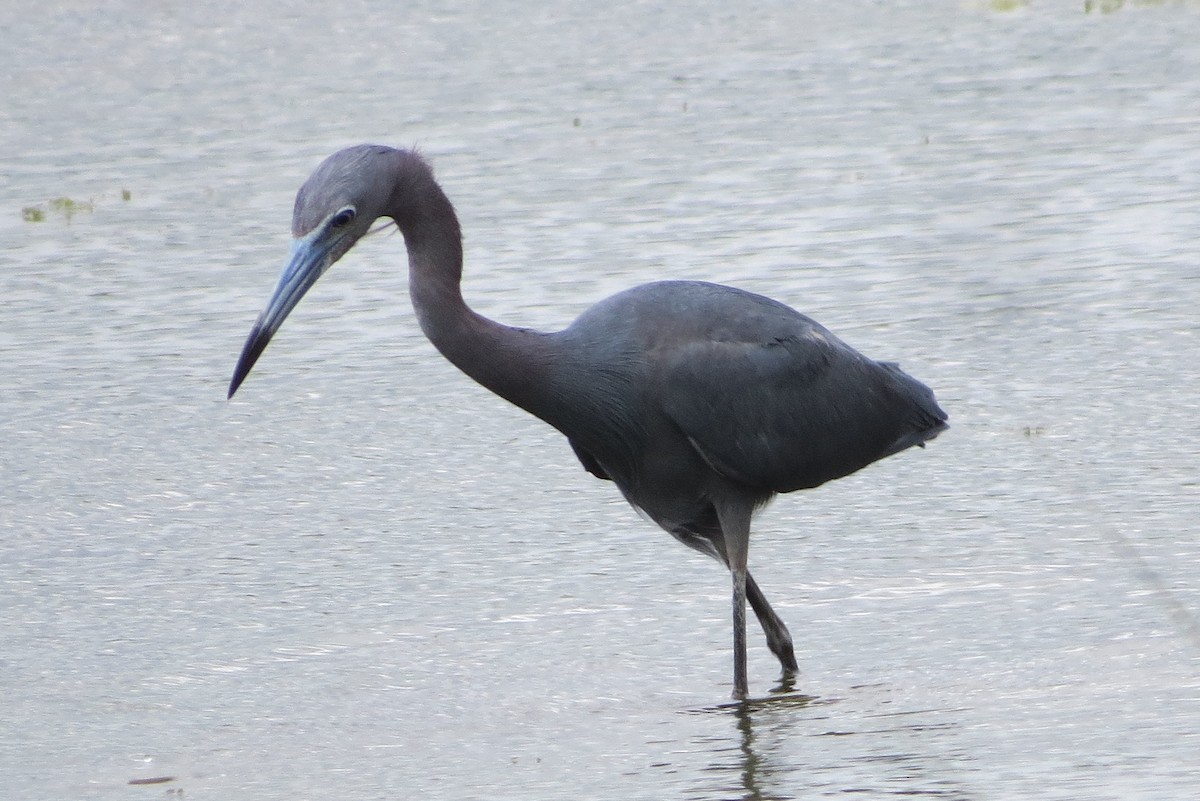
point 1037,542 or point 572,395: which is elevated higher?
point 572,395

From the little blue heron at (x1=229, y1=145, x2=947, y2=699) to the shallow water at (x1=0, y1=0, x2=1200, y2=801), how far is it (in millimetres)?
416

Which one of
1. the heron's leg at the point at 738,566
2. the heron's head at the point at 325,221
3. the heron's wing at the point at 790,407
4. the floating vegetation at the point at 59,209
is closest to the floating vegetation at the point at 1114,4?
the floating vegetation at the point at 59,209

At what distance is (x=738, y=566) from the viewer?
5.55m

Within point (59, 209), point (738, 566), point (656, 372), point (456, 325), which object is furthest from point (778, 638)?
point (59, 209)

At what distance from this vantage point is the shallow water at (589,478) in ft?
16.8

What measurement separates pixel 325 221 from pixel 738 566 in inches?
54.4

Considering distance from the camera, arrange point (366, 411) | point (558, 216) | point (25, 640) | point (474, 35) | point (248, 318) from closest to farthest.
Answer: point (25, 640)
point (366, 411)
point (248, 318)
point (558, 216)
point (474, 35)

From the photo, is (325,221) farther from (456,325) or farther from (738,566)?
(738,566)

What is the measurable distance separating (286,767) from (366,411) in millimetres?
3267

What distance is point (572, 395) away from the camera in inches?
217

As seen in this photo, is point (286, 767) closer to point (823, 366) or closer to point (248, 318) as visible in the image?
point (823, 366)

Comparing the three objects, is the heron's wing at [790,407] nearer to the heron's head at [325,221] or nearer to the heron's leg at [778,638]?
the heron's leg at [778,638]

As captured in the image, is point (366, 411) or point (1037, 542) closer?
point (1037, 542)

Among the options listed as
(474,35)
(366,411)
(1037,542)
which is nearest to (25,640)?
(366,411)
